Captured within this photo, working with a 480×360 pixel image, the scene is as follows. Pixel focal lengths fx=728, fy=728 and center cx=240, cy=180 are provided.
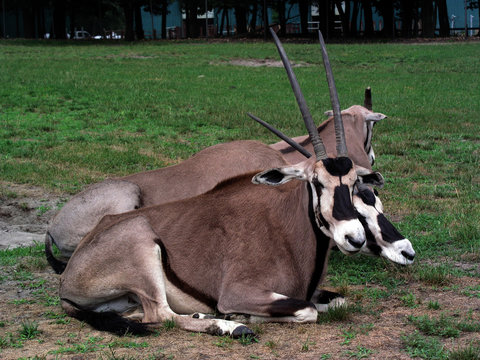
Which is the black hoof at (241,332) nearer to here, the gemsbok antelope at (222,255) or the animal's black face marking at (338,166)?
the gemsbok antelope at (222,255)

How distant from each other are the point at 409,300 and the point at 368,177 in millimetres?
1056

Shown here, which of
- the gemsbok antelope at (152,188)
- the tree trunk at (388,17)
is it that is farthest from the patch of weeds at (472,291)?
the tree trunk at (388,17)

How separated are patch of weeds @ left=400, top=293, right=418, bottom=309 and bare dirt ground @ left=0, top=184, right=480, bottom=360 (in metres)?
0.02

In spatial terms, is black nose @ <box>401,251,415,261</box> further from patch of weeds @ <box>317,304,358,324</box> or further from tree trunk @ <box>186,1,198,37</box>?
tree trunk @ <box>186,1,198,37</box>

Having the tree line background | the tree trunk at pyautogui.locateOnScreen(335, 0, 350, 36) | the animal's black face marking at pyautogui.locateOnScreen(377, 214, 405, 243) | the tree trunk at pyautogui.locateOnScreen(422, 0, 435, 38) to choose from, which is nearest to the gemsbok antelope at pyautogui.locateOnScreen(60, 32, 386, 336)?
the animal's black face marking at pyautogui.locateOnScreen(377, 214, 405, 243)

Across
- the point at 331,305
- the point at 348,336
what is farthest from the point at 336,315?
the point at 348,336

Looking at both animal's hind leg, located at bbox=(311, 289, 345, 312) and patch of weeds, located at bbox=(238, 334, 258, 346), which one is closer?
patch of weeds, located at bbox=(238, 334, 258, 346)

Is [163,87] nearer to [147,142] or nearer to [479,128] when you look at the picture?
[147,142]

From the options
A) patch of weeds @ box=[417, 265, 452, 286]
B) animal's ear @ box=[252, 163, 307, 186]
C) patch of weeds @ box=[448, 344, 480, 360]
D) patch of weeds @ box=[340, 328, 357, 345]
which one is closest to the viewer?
patch of weeds @ box=[448, 344, 480, 360]

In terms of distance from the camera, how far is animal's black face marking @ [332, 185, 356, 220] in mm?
5266

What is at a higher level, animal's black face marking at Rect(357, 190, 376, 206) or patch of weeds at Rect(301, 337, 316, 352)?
animal's black face marking at Rect(357, 190, 376, 206)

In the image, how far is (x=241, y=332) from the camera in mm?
5156

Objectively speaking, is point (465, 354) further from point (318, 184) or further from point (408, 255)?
point (408, 255)

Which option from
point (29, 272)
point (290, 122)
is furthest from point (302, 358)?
Result: point (290, 122)
